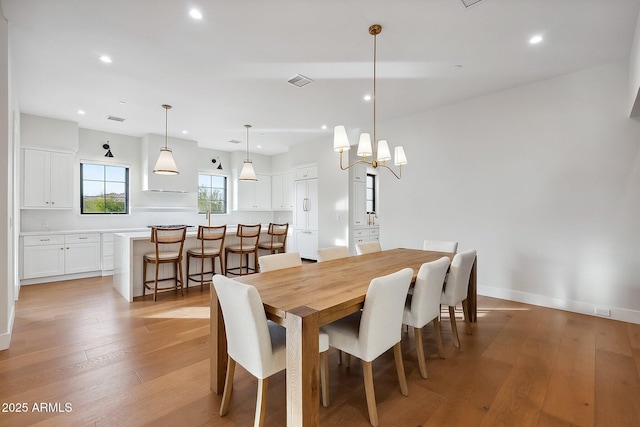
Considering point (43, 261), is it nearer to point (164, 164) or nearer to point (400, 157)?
point (164, 164)

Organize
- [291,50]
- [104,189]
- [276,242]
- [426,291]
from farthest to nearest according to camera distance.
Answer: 1. [104,189]
2. [276,242]
3. [291,50]
4. [426,291]

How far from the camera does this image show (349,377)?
2.10 m

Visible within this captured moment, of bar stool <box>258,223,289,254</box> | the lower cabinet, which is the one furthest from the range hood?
bar stool <box>258,223,289,254</box>

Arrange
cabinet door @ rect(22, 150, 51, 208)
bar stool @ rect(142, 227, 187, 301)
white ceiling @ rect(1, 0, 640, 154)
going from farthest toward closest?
cabinet door @ rect(22, 150, 51, 208) → bar stool @ rect(142, 227, 187, 301) → white ceiling @ rect(1, 0, 640, 154)

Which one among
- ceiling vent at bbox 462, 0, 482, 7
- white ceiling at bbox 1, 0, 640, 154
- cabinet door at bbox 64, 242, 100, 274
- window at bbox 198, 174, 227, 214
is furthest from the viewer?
window at bbox 198, 174, 227, 214

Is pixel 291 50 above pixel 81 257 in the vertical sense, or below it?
above

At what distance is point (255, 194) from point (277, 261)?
18.6ft

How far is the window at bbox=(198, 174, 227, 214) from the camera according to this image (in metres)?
7.38

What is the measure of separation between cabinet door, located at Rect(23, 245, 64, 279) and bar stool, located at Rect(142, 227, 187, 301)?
203 centimetres

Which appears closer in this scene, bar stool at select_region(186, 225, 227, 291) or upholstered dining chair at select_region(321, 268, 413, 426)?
upholstered dining chair at select_region(321, 268, 413, 426)

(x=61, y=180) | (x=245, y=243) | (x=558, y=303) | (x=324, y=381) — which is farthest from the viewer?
(x=61, y=180)

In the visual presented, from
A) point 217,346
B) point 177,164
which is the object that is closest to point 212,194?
point 177,164

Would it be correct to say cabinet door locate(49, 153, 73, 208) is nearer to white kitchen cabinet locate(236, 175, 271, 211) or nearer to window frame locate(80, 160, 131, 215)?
window frame locate(80, 160, 131, 215)

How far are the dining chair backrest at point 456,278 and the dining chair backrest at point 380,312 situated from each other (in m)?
0.92
